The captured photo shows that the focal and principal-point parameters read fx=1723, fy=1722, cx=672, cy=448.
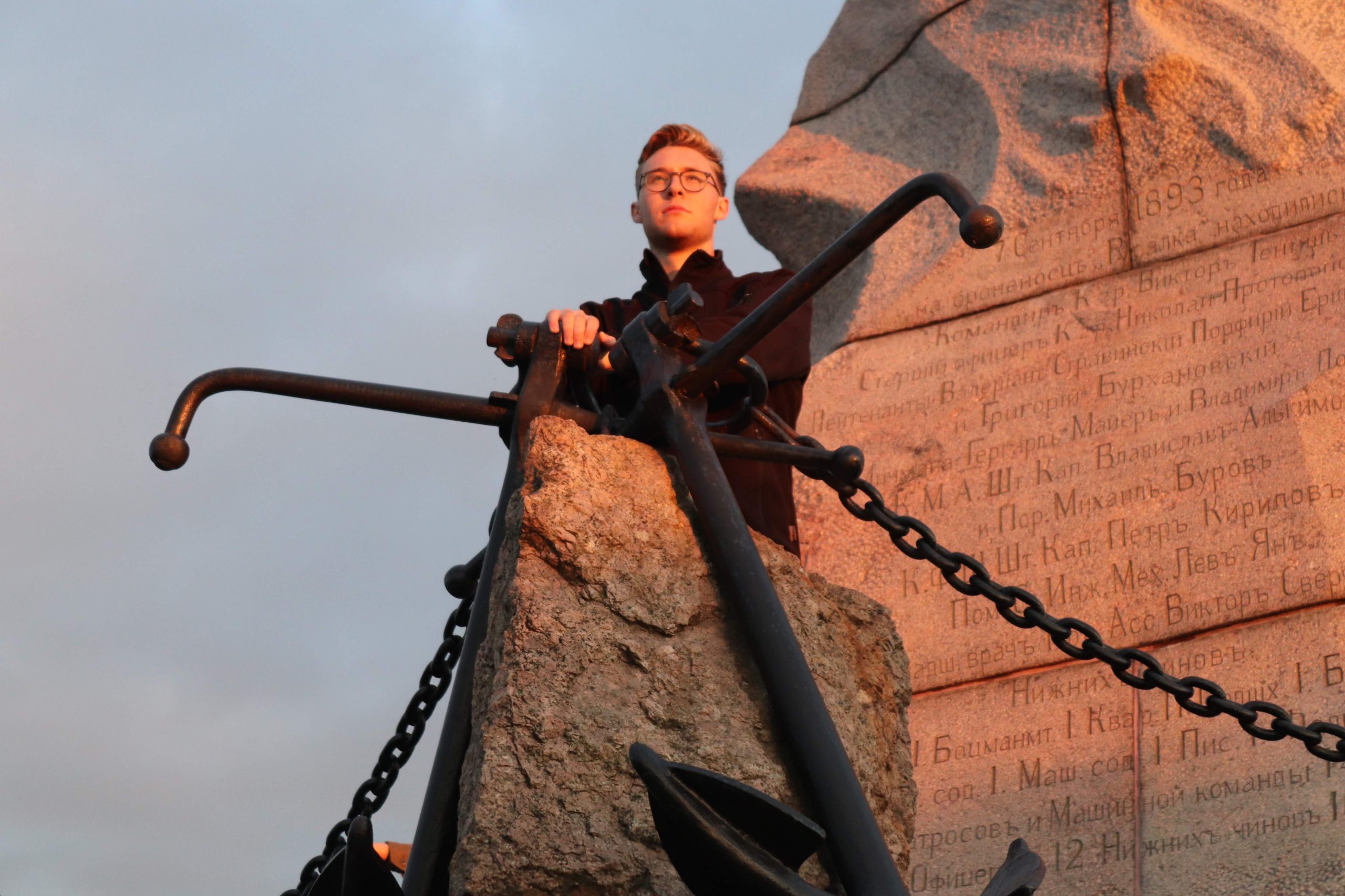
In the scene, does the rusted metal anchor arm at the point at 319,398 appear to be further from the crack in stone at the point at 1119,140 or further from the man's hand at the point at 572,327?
the crack in stone at the point at 1119,140

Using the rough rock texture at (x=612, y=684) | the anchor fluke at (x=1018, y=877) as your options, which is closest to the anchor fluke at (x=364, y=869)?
the rough rock texture at (x=612, y=684)

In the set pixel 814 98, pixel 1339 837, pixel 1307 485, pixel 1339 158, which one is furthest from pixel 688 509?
pixel 814 98

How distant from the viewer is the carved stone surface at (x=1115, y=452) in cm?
463

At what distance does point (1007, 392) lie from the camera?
5309 millimetres

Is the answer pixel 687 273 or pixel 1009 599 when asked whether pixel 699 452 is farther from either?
pixel 687 273

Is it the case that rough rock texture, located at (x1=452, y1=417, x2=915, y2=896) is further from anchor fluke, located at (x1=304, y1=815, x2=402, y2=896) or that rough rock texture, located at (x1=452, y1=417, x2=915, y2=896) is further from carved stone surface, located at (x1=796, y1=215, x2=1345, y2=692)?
carved stone surface, located at (x1=796, y1=215, x2=1345, y2=692)

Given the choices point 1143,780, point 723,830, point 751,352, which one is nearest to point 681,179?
point 751,352

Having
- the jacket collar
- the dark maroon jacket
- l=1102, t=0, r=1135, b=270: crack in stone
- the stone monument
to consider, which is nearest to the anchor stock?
the dark maroon jacket

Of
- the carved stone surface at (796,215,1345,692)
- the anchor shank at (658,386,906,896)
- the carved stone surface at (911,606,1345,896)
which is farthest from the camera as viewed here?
the carved stone surface at (796,215,1345,692)

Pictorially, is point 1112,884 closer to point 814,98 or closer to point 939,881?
point 939,881

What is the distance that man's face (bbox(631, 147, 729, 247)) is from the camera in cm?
312

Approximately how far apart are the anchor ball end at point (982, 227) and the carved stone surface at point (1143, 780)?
8.25 ft

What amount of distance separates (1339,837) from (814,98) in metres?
3.60

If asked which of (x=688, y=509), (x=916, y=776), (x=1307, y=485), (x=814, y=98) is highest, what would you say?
(x=814, y=98)
